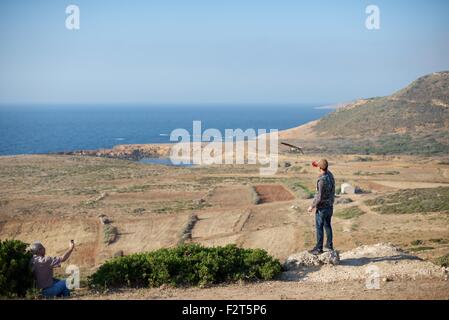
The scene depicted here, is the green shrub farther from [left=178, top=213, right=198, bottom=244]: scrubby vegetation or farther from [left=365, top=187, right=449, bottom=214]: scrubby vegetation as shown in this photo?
[left=178, top=213, right=198, bottom=244]: scrubby vegetation

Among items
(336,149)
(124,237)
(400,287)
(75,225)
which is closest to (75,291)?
(400,287)

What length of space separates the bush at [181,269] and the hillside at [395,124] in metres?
50.5

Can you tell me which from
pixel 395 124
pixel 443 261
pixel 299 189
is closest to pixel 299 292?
pixel 443 261

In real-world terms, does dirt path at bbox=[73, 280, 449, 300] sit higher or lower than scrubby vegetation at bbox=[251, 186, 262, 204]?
higher

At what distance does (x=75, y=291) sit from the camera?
9.33 metres

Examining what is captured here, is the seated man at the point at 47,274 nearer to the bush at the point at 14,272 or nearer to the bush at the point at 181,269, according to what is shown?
the bush at the point at 14,272

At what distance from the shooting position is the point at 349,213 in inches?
976

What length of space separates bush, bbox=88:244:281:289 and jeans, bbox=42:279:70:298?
2.53 ft

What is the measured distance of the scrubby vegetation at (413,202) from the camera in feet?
77.2

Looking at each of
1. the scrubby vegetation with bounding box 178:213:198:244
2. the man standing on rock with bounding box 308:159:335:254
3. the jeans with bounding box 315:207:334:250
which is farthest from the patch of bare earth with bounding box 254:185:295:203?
the man standing on rock with bounding box 308:159:335:254

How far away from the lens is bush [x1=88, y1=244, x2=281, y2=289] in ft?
31.4

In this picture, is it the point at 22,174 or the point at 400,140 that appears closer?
Answer: the point at 22,174
